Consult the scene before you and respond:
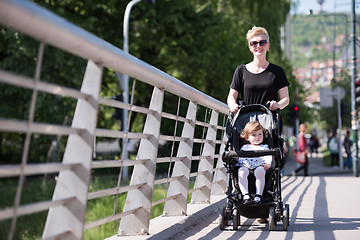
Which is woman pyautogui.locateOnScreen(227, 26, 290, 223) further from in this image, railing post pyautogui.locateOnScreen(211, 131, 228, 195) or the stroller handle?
railing post pyautogui.locateOnScreen(211, 131, 228, 195)

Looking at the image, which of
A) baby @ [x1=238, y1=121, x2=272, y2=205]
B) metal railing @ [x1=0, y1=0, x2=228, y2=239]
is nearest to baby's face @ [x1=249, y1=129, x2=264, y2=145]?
baby @ [x1=238, y1=121, x2=272, y2=205]

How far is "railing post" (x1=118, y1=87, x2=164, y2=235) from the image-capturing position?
5.72 meters

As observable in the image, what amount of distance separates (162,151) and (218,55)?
1080 inches

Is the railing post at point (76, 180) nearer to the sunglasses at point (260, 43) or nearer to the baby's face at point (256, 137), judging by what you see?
the baby's face at point (256, 137)

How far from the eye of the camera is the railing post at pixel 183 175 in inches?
290

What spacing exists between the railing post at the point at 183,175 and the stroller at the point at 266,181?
2.04ft

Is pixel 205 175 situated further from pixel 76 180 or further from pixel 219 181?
pixel 76 180

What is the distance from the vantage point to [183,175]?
296 inches

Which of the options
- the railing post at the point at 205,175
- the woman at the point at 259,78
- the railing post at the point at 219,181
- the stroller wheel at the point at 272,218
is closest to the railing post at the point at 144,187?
the stroller wheel at the point at 272,218

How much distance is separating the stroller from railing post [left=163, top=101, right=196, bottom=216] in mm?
620

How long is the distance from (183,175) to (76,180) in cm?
345

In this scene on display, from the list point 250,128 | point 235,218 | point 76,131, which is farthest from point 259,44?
point 76,131

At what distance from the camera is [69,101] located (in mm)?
26094

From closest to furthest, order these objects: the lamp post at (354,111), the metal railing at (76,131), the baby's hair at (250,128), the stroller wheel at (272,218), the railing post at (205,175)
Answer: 1. the metal railing at (76,131)
2. the stroller wheel at (272,218)
3. the baby's hair at (250,128)
4. the railing post at (205,175)
5. the lamp post at (354,111)
